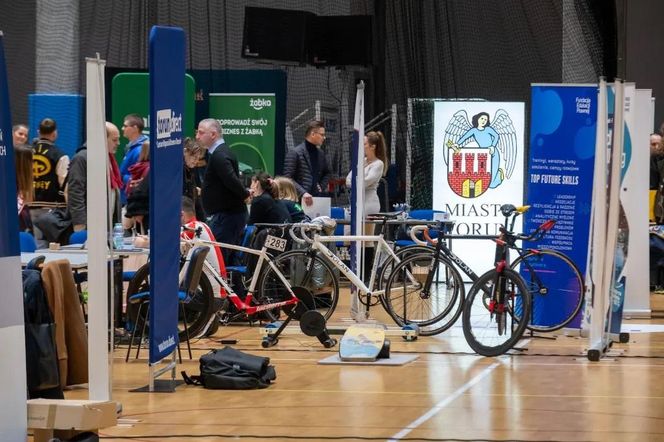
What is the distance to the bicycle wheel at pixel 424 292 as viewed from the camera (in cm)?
1050

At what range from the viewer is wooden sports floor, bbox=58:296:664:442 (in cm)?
659

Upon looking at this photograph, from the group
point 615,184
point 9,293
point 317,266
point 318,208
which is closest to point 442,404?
point 615,184

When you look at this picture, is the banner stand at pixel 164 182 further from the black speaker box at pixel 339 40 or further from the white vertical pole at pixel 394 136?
the white vertical pole at pixel 394 136

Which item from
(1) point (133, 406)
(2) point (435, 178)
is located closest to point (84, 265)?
(1) point (133, 406)

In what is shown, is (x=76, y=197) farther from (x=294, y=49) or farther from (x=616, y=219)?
(x=294, y=49)

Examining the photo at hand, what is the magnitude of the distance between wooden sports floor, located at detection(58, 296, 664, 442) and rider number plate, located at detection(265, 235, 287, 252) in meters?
0.98

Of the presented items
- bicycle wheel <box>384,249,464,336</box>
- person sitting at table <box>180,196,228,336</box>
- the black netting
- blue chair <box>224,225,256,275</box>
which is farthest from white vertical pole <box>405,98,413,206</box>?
person sitting at table <box>180,196,228,336</box>

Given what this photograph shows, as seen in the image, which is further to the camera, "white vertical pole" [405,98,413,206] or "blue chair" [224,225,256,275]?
"white vertical pole" [405,98,413,206]

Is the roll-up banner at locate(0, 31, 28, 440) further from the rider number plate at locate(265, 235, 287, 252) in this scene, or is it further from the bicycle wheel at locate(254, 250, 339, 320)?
the rider number plate at locate(265, 235, 287, 252)

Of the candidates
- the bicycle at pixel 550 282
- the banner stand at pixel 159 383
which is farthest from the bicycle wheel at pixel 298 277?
the banner stand at pixel 159 383

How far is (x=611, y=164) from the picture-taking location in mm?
9055

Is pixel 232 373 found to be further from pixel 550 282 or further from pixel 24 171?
pixel 550 282

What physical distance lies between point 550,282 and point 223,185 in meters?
2.82

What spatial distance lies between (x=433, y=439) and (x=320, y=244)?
13.7 feet
